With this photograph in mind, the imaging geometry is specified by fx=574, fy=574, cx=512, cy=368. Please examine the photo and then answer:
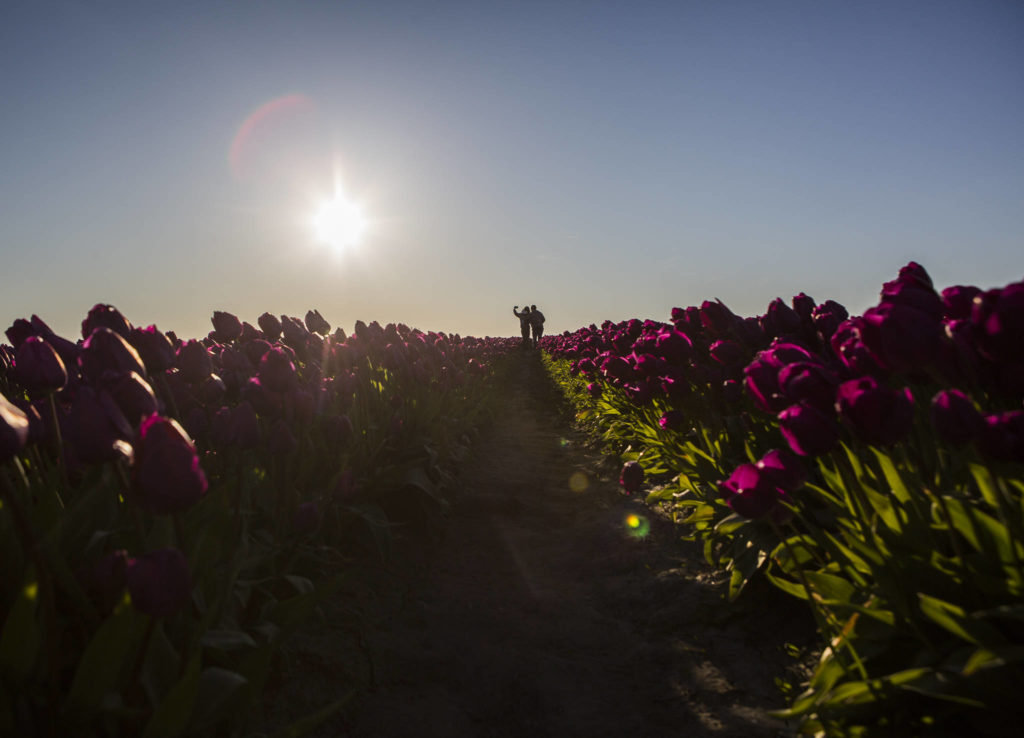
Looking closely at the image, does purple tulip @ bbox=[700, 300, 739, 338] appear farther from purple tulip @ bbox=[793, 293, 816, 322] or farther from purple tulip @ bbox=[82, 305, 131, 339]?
purple tulip @ bbox=[82, 305, 131, 339]

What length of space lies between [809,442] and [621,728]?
1.27 m

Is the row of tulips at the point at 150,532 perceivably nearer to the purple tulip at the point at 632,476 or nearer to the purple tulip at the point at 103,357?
the purple tulip at the point at 103,357

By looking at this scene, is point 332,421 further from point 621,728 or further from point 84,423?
point 621,728

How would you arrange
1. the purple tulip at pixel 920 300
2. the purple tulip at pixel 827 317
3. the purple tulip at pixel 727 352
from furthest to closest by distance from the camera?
the purple tulip at pixel 727 352 → the purple tulip at pixel 827 317 → the purple tulip at pixel 920 300

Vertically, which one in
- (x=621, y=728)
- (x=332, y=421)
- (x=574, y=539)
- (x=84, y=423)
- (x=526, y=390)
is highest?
(x=526, y=390)

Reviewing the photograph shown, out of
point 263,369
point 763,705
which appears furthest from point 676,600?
point 263,369

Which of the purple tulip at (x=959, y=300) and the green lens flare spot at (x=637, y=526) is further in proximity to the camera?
the green lens flare spot at (x=637, y=526)

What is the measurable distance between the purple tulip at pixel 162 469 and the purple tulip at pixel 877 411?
1423 mm

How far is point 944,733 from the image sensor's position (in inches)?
52.3

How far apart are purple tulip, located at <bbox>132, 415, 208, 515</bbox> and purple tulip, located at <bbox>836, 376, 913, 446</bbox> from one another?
1.42 m

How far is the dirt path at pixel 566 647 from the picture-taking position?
79.9 inches

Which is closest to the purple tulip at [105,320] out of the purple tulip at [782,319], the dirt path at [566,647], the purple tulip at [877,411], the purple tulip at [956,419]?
the dirt path at [566,647]

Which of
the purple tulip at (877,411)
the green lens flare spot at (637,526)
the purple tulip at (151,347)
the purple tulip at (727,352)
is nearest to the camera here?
the purple tulip at (877,411)

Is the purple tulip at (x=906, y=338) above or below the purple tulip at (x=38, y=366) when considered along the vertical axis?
below
